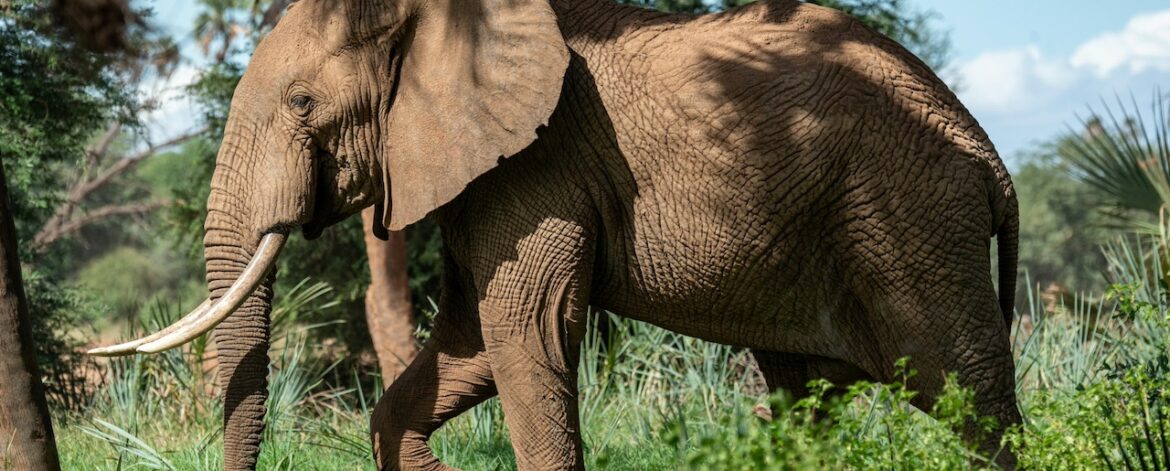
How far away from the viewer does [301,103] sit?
4.39m

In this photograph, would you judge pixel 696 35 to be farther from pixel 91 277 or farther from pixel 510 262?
pixel 91 277

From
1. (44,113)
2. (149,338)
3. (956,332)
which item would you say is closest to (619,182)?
(956,332)

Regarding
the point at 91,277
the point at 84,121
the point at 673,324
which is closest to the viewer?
the point at 673,324

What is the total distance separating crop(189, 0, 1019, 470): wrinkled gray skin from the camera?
4.28 meters

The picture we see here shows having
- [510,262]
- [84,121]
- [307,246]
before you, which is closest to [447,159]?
[510,262]

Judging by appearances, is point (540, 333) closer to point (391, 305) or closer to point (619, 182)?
point (619, 182)

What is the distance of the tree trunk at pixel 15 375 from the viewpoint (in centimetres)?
485

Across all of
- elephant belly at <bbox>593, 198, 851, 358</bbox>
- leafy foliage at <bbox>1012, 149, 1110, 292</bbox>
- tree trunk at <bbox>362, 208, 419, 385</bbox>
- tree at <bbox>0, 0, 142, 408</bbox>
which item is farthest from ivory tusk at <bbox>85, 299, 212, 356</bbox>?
leafy foliage at <bbox>1012, 149, 1110, 292</bbox>

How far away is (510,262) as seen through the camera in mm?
4383

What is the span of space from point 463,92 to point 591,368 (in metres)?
3.32

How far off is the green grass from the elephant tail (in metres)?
0.35

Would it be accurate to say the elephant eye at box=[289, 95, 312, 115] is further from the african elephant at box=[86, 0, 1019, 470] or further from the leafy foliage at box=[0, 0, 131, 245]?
the leafy foliage at box=[0, 0, 131, 245]

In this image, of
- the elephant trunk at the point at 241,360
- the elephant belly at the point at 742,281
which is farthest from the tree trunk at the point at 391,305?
the elephant belly at the point at 742,281

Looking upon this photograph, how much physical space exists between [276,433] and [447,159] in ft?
9.37
